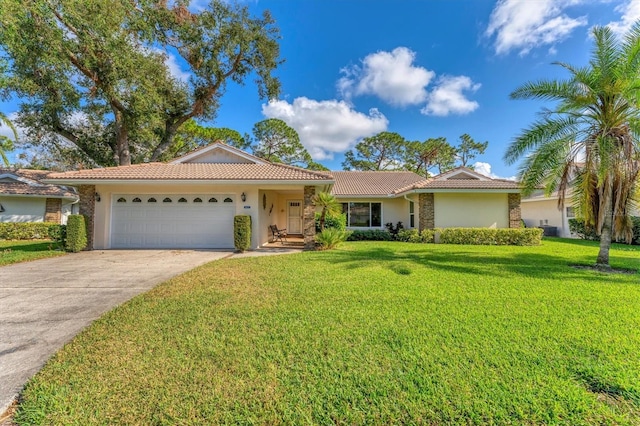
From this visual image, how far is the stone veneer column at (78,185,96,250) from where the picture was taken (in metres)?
12.0

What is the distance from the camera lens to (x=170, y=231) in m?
12.7

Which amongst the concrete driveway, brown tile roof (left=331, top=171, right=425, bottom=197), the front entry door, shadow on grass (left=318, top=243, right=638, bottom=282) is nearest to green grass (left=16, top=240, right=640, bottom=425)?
the concrete driveway

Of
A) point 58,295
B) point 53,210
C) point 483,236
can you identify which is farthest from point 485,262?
point 53,210

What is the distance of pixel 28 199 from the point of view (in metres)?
18.3

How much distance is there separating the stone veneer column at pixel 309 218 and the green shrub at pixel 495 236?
294 inches

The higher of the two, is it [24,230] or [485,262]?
[24,230]

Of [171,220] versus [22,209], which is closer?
[171,220]

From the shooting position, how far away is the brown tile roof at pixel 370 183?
18.9m

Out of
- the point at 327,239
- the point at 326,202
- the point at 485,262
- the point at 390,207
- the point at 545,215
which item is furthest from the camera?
the point at 545,215

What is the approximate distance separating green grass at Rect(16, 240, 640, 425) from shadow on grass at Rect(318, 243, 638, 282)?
1.57m

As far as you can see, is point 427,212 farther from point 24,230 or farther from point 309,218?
point 24,230

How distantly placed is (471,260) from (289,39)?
829 inches

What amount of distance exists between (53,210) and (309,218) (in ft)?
61.2

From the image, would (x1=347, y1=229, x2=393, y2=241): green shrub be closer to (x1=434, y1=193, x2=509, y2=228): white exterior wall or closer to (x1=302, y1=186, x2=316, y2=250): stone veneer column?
(x1=434, y1=193, x2=509, y2=228): white exterior wall
